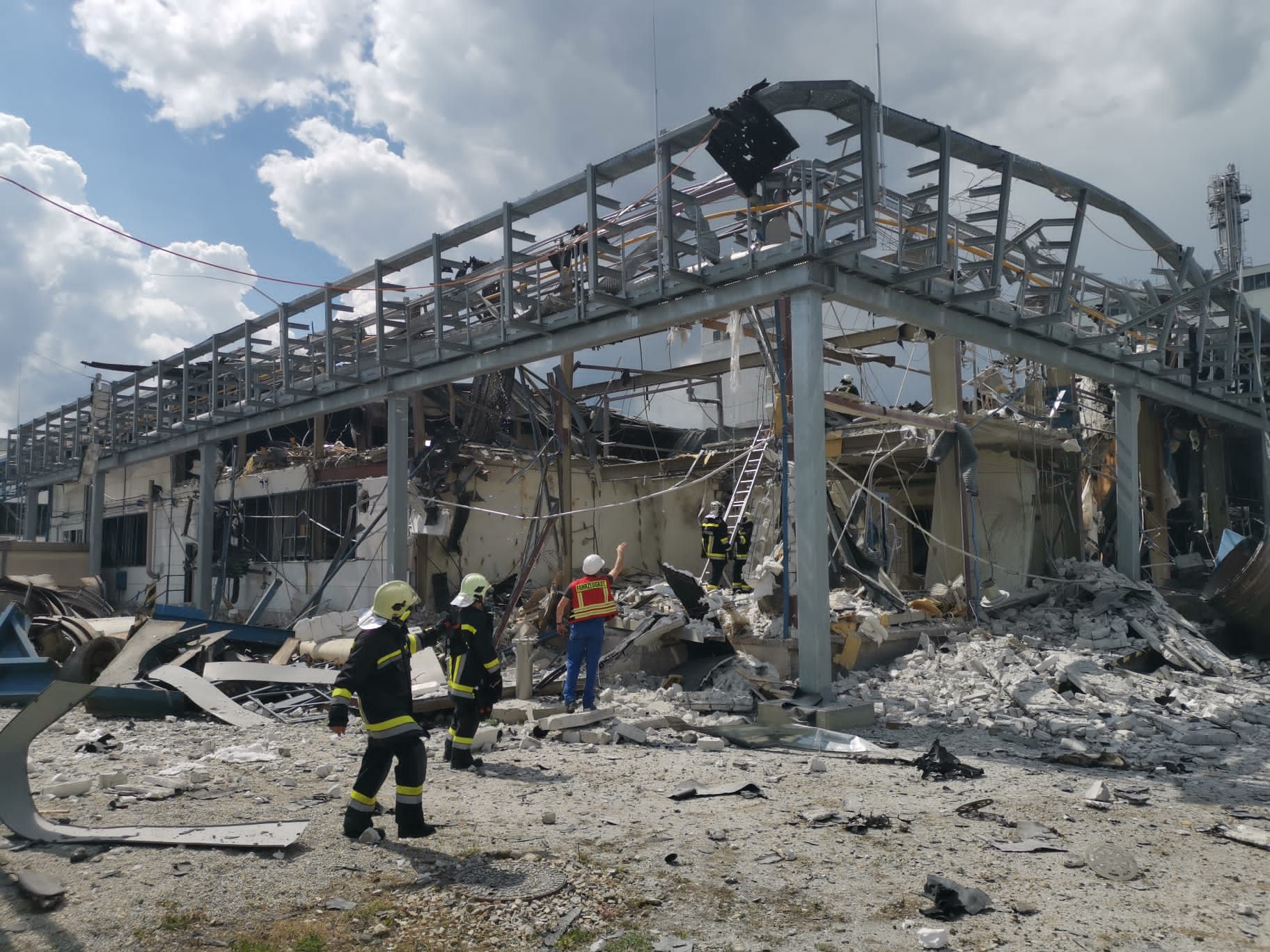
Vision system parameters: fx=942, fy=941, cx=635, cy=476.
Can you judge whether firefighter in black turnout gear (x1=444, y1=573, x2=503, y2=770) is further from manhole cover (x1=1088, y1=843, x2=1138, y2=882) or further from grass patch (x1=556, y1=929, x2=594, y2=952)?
manhole cover (x1=1088, y1=843, x2=1138, y2=882)

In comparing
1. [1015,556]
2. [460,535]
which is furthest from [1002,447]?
[460,535]

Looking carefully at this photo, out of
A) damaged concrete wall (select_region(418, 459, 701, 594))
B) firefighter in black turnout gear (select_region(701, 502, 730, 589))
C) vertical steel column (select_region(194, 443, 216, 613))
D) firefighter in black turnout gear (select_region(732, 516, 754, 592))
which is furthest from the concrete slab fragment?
vertical steel column (select_region(194, 443, 216, 613))

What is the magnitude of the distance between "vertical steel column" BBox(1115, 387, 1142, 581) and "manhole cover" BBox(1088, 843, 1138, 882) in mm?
10984

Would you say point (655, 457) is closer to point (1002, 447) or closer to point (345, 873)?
point (1002, 447)

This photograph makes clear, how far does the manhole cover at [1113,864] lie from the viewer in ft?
16.2

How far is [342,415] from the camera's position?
21.3 m

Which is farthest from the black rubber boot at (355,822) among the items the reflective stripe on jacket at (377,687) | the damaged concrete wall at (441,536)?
the damaged concrete wall at (441,536)

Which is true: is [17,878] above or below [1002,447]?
below

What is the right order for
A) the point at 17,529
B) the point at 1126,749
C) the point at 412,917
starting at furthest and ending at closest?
the point at 17,529 < the point at 1126,749 < the point at 412,917

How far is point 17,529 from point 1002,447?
33993 mm

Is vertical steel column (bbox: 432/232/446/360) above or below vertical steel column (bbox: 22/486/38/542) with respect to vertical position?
above

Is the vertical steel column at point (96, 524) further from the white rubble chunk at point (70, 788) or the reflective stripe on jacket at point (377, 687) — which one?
the reflective stripe on jacket at point (377, 687)

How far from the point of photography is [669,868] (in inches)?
203

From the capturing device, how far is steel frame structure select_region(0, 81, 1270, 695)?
9570mm
